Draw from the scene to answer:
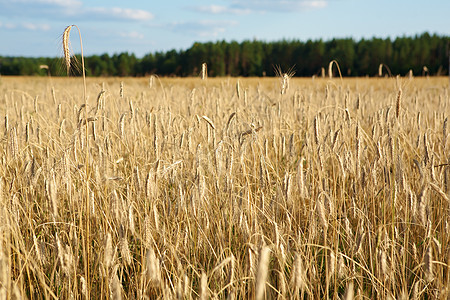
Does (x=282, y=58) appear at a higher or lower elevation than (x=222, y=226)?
higher

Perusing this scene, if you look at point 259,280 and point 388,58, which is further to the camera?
point 388,58

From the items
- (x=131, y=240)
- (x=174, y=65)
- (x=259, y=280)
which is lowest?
(x=131, y=240)

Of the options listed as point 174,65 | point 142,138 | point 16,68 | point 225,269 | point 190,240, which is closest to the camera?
point 225,269

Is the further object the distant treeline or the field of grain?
the distant treeline

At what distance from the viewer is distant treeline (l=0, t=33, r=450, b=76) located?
4266 cm

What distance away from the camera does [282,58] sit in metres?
52.4

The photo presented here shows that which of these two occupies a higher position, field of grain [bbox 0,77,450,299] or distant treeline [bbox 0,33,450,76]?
distant treeline [bbox 0,33,450,76]

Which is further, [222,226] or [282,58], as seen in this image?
[282,58]

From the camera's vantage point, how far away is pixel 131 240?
2.03 metres

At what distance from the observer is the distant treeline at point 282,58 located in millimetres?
42656

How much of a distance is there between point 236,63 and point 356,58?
15174 millimetres

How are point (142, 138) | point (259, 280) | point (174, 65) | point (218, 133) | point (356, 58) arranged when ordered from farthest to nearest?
point (356, 58) < point (174, 65) < point (218, 133) < point (142, 138) < point (259, 280)

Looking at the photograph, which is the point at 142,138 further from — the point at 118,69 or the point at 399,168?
the point at 118,69

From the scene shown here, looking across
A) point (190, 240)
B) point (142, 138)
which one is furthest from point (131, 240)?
point (142, 138)
